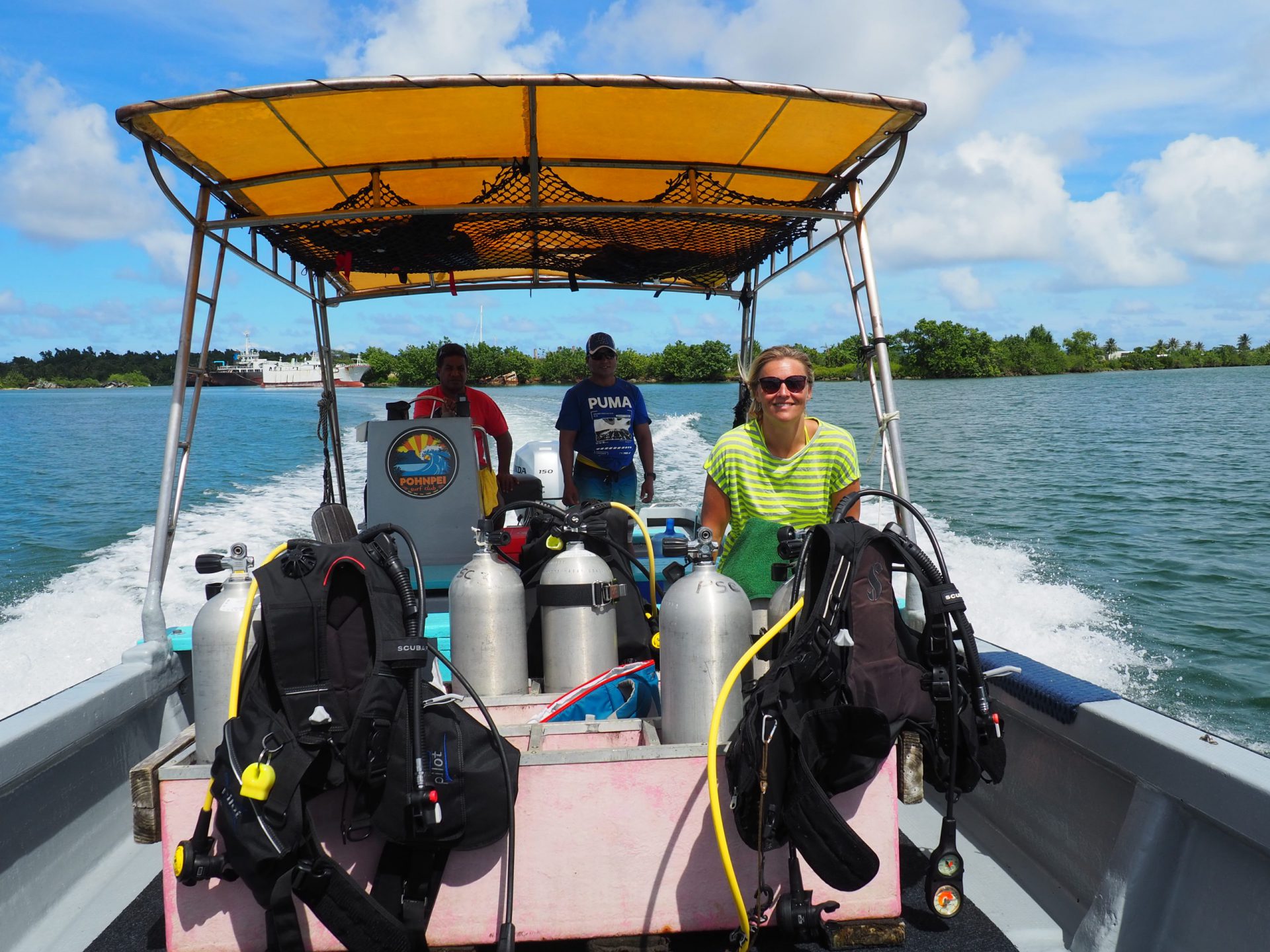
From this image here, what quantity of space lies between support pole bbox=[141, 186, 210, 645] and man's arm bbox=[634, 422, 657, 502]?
298cm

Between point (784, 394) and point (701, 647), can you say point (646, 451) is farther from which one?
point (701, 647)

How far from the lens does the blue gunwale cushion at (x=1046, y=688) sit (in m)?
2.79

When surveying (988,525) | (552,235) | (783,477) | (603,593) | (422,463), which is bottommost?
(988,525)

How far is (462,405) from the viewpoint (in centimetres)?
595

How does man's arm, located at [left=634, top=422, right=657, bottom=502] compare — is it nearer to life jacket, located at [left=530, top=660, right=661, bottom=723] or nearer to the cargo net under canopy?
the cargo net under canopy

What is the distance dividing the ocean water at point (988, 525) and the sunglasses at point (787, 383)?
36 centimetres

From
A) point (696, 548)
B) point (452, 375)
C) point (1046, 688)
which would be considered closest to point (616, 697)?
point (696, 548)

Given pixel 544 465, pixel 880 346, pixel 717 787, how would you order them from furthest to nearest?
1. pixel 544 465
2. pixel 880 346
3. pixel 717 787

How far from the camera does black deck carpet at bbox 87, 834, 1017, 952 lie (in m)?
2.59

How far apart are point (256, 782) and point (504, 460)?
14.6 ft

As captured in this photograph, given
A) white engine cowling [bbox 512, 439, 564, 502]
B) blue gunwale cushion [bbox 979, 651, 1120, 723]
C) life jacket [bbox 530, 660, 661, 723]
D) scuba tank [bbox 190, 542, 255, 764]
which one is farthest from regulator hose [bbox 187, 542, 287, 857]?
white engine cowling [bbox 512, 439, 564, 502]

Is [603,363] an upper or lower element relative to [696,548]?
upper

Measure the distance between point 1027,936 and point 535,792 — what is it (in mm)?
1522

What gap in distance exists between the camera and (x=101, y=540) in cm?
1347
